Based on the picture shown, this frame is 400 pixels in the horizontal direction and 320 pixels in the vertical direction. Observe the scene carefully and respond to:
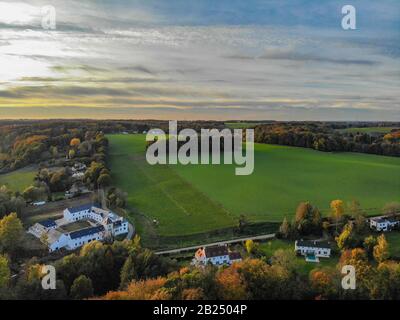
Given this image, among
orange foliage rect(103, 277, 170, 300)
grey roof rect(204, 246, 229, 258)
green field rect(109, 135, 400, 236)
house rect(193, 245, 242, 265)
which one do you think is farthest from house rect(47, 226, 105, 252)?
orange foliage rect(103, 277, 170, 300)

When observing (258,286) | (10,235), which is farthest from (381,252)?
(10,235)

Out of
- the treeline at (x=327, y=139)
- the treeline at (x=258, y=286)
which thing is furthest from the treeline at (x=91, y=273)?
the treeline at (x=327, y=139)

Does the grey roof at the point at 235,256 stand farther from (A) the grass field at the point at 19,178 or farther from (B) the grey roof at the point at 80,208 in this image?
(A) the grass field at the point at 19,178

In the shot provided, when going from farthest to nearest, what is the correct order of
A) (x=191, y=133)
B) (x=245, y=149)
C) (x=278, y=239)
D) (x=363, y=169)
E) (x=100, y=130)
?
(x=100, y=130), (x=245, y=149), (x=191, y=133), (x=363, y=169), (x=278, y=239)

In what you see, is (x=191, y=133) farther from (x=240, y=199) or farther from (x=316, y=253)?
(x=316, y=253)

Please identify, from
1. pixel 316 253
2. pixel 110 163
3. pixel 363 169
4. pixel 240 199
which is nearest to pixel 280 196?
pixel 240 199

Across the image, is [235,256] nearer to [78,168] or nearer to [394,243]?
[394,243]

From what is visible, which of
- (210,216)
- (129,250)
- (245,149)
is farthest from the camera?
(245,149)
